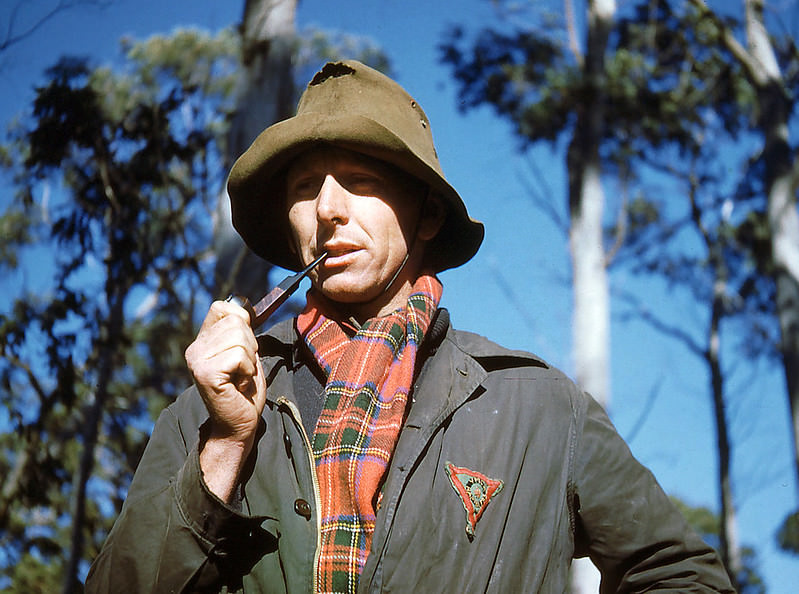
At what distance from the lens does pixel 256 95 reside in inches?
215

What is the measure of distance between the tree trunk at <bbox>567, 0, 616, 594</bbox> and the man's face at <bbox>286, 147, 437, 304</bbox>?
6269 mm

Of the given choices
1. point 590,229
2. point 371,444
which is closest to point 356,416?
point 371,444

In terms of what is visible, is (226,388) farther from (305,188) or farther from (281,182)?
(281,182)

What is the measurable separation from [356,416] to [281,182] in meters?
0.86

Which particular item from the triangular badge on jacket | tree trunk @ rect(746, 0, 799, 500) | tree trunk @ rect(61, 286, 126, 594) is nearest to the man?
the triangular badge on jacket

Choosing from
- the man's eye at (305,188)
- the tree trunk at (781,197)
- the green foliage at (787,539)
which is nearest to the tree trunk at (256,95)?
the man's eye at (305,188)

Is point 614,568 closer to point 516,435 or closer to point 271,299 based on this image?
point 516,435

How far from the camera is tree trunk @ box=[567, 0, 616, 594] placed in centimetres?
941

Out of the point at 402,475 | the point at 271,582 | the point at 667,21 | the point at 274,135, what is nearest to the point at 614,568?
the point at 402,475

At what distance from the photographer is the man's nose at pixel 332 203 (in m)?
2.15

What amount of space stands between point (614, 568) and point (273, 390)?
89 cm

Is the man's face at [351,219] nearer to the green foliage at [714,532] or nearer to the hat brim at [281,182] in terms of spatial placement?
the hat brim at [281,182]

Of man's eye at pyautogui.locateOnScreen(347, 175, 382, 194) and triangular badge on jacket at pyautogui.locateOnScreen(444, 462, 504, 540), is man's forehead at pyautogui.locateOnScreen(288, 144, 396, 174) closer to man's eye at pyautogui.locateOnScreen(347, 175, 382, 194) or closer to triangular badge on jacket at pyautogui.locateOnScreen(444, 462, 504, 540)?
man's eye at pyautogui.locateOnScreen(347, 175, 382, 194)

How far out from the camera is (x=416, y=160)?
2256 mm
